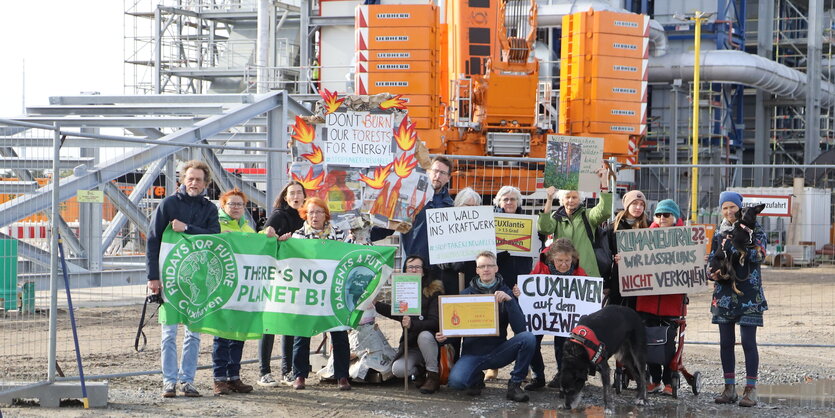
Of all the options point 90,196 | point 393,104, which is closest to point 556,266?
point 393,104

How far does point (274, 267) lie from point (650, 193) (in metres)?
24.8

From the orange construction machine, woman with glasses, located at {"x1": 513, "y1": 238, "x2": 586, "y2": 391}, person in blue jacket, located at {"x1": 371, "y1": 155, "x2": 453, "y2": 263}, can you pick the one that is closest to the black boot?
woman with glasses, located at {"x1": 513, "y1": 238, "x2": 586, "y2": 391}

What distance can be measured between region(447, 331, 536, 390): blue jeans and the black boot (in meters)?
0.04

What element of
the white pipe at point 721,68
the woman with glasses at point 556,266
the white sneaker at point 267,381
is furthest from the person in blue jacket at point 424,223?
the white pipe at point 721,68

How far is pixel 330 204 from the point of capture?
27.9ft

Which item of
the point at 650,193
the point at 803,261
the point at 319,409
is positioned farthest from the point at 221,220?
the point at 650,193

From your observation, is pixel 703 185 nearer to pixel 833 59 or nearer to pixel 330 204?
pixel 833 59

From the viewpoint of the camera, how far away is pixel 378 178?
8555 mm

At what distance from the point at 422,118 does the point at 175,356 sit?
12.5m

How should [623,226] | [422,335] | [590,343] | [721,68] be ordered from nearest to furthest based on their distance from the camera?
[590,343]
[422,335]
[623,226]
[721,68]

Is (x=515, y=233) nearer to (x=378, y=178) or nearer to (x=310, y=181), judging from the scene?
(x=378, y=178)

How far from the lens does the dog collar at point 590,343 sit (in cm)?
733

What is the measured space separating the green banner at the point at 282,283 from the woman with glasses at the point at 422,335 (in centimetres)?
23

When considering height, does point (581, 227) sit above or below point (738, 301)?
above
